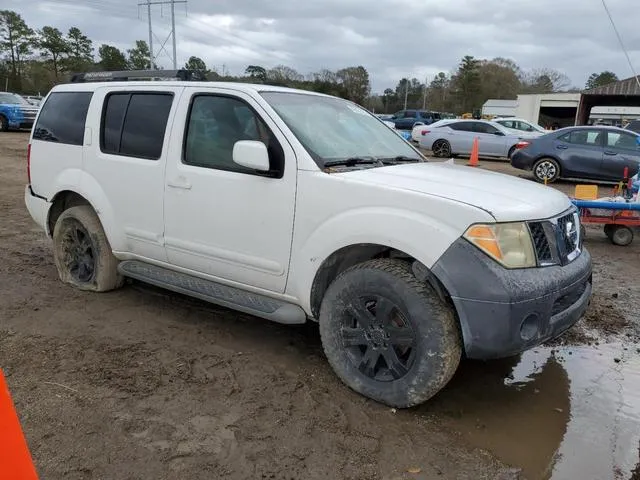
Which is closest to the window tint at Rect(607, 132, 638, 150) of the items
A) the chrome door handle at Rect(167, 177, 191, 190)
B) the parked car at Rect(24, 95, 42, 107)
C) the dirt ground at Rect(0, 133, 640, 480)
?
the dirt ground at Rect(0, 133, 640, 480)

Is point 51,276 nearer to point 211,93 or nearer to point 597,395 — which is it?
point 211,93

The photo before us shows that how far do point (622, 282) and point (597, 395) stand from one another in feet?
9.65

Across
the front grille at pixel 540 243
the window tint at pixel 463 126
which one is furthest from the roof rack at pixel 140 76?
the window tint at pixel 463 126

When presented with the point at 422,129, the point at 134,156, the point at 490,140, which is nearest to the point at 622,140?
the point at 490,140

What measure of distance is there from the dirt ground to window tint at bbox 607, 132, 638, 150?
9741 mm

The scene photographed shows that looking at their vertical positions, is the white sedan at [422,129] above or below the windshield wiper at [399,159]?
below

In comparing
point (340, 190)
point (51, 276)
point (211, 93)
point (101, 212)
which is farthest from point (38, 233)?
point (340, 190)

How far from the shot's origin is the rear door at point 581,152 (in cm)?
1352

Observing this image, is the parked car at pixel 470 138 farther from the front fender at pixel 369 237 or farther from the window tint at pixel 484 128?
the front fender at pixel 369 237

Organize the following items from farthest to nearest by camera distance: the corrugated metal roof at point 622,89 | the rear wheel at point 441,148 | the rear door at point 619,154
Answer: the corrugated metal roof at point 622,89, the rear wheel at point 441,148, the rear door at point 619,154

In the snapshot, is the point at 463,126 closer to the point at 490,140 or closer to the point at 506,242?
the point at 490,140

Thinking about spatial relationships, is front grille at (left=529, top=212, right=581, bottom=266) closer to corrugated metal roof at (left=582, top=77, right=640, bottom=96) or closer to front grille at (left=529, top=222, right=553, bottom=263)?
front grille at (left=529, top=222, right=553, bottom=263)

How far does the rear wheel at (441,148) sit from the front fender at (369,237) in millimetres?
17794

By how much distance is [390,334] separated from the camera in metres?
3.19
